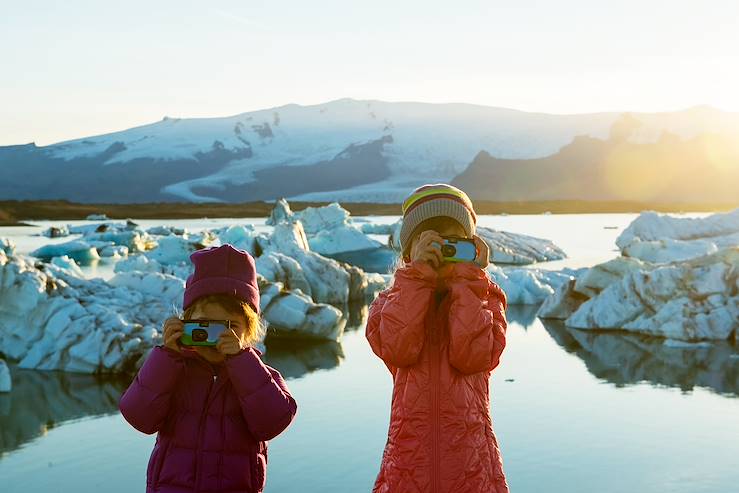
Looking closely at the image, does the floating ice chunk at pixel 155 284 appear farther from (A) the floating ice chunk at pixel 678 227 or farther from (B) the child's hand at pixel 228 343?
(A) the floating ice chunk at pixel 678 227

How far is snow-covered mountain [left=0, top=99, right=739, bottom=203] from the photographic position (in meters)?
90.1

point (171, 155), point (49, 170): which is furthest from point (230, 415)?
point (49, 170)

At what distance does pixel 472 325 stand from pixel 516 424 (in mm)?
3854

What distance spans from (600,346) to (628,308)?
3.62 feet

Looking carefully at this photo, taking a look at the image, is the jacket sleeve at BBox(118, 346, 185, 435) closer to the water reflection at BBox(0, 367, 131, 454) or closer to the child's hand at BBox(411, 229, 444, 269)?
the child's hand at BBox(411, 229, 444, 269)

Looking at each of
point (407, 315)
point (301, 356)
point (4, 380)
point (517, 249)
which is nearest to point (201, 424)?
point (407, 315)

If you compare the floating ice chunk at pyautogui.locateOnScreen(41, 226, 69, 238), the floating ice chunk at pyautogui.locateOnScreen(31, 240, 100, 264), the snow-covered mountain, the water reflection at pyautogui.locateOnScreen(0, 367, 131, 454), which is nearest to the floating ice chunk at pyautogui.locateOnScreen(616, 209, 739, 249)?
the floating ice chunk at pyautogui.locateOnScreen(31, 240, 100, 264)

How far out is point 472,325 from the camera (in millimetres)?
2361

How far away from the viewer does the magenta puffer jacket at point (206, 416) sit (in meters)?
Answer: 2.30

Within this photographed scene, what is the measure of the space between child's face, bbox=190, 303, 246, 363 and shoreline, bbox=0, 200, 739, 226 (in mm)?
49133

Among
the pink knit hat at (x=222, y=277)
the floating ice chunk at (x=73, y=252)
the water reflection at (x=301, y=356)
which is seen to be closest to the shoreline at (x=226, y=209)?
the floating ice chunk at (x=73, y=252)

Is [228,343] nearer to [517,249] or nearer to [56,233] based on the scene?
[517,249]

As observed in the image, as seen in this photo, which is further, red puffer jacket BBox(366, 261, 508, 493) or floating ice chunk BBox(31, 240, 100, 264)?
floating ice chunk BBox(31, 240, 100, 264)

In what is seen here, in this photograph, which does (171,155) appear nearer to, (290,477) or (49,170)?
(49,170)
